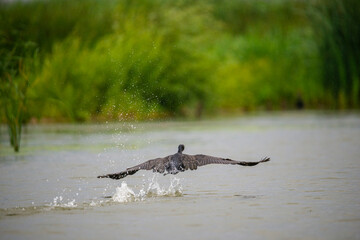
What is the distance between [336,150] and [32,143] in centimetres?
912

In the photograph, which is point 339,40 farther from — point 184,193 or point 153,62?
point 184,193

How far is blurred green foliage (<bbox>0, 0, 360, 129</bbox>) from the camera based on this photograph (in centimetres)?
3469

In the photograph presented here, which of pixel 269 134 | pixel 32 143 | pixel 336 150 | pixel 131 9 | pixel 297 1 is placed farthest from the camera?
pixel 297 1

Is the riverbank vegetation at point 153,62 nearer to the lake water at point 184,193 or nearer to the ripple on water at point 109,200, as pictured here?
the lake water at point 184,193

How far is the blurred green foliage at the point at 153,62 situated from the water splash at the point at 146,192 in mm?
14165

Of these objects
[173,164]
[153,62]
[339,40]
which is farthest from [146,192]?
[339,40]

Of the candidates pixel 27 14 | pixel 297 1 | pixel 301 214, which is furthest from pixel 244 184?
pixel 297 1

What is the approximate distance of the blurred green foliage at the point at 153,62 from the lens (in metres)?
34.7

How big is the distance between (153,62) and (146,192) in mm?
24512

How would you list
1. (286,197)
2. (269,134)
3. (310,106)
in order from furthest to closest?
(310,106) < (269,134) < (286,197)

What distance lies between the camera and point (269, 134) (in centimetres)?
2850

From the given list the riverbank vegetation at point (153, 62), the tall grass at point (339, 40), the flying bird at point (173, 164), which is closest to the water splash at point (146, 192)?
the flying bird at point (173, 164)

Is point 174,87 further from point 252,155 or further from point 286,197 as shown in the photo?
point 286,197

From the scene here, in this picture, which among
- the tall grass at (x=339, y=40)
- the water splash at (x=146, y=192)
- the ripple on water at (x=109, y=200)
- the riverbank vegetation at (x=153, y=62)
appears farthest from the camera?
the tall grass at (x=339, y=40)
